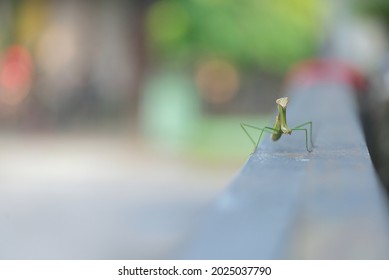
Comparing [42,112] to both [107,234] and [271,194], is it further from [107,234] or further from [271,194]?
[271,194]

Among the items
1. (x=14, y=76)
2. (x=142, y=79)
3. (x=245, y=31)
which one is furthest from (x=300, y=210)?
(x=142, y=79)

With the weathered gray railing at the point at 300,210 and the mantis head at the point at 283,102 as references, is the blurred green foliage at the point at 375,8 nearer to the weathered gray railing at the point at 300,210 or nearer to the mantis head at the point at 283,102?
the mantis head at the point at 283,102

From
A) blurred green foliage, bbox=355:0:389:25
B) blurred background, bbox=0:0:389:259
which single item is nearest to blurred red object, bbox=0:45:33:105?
blurred background, bbox=0:0:389:259

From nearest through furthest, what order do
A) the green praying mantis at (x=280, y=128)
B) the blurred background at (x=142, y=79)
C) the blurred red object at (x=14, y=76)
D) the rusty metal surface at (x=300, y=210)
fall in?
the rusty metal surface at (x=300, y=210) → the green praying mantis at (x=280, y=128) → the blurred background at (x=142, y=79) → the blurred red object at (x=14, y=76)

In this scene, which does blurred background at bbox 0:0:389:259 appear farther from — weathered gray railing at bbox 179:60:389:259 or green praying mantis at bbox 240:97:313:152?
weathered gray railing at bbox 179:60:389:259

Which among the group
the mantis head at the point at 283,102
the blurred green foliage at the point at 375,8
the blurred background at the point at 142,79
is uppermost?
the blurred green foliage at the point at 375,8

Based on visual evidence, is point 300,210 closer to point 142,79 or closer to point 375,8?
point 375,8

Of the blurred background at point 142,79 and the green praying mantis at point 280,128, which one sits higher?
the green praying mantis at point 280,128

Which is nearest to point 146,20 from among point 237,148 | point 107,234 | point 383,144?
point 237,148

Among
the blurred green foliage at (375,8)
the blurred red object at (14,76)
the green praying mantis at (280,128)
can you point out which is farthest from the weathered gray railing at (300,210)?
the blurred red object at (14,76)
